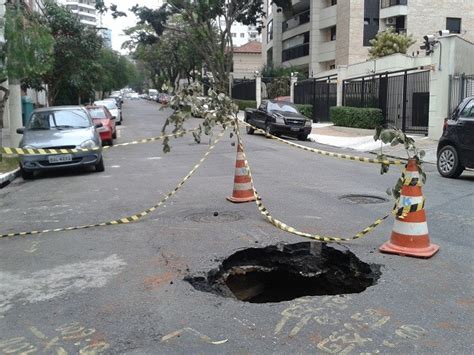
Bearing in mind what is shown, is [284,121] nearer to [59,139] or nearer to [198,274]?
[59,139]

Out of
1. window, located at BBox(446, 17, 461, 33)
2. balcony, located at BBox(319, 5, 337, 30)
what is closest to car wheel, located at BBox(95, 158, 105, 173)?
window, located at BBox(446, 17, 461, 33)

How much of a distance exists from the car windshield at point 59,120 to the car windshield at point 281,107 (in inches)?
429

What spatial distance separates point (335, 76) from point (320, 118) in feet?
8.08

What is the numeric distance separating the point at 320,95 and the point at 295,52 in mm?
23999

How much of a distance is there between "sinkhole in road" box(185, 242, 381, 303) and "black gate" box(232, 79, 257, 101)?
127 feet

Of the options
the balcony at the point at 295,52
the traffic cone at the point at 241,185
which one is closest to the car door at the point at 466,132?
the traffic cone at the point at 241,185

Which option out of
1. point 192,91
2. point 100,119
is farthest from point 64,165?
point 100,119

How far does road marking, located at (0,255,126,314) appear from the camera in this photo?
4.61 meters

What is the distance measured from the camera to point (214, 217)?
24.3 ft

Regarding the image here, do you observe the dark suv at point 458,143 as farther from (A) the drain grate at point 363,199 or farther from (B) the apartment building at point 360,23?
(B) the apartment building at point 360,23

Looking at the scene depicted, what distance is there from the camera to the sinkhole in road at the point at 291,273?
5223 millimetres

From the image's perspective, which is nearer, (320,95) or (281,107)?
(281,107)

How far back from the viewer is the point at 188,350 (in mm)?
3549

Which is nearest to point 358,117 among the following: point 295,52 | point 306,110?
point 306,110
